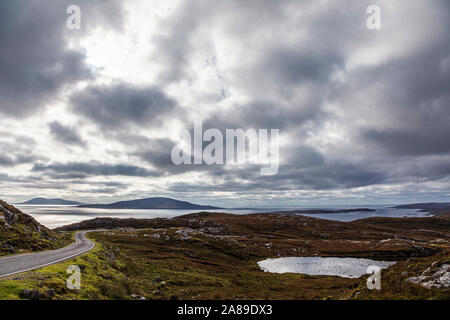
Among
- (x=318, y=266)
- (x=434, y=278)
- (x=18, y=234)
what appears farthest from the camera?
(x=318, y=266)

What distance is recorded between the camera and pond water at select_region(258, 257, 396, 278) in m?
75.5

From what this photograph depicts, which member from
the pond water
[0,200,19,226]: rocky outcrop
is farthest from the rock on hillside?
the pond water

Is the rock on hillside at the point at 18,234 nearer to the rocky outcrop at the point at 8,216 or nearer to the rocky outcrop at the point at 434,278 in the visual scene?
the rocky outcrop at the point at 8,216

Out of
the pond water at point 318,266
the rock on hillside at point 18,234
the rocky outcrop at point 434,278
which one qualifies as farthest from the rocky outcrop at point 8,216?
the pond water at point 318,266

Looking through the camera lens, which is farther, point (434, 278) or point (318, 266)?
point (318, 266)

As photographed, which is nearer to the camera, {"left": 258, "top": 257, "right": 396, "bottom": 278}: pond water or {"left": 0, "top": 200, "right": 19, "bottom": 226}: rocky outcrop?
{"left": 0, "top": 200, "right": 19, "bottom": 226}: rocky outcrop

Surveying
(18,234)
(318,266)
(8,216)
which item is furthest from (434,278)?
(318,266)

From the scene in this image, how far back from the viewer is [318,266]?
8619 centimetres

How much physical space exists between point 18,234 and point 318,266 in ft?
303

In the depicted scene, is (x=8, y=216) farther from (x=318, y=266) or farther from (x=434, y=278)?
(x=318, y=266)

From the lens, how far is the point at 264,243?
418ft

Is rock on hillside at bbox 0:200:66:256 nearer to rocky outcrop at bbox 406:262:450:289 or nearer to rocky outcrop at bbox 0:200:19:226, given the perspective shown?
rocky outcrop at bbox 0:200:19:226

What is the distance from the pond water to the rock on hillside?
64058 millimetres

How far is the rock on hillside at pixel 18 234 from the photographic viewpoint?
41250 millimetres
